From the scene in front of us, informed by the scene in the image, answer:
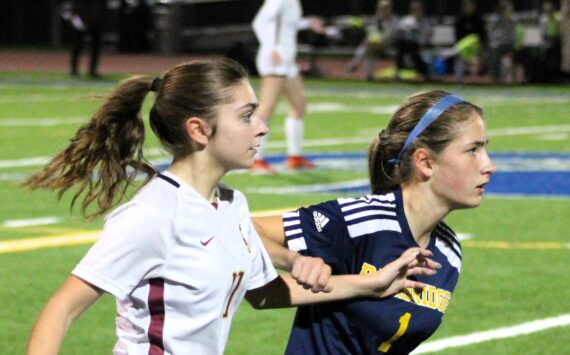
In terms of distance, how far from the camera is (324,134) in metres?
22.7

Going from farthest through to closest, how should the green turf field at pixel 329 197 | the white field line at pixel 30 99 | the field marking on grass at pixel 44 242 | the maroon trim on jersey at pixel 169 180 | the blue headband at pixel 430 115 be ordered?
the white field line at pixel 30 99 < the field marking on grass at pixel 44 242 < the green turf field at pixel 329 197 < the blue headband at pixel 430 115 < the maroon trim on jersey at pixel 169 180

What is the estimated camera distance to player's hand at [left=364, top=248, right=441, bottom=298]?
4992 millimetres

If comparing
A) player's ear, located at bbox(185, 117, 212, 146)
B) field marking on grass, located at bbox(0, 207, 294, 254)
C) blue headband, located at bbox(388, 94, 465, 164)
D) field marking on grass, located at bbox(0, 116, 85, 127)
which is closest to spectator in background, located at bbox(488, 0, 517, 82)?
field marking on grass, located at bbox(0, 116, 85, 127)

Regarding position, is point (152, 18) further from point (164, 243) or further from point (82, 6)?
point (164, 243)

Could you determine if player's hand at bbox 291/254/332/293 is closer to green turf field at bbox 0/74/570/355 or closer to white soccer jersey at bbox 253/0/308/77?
green turf field at bbox 0/74/570/355

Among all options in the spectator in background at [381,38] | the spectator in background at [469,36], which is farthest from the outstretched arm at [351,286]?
the spectator in background at [381,38]

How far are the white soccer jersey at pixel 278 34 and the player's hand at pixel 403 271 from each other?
38.6 ft

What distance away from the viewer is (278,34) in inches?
673

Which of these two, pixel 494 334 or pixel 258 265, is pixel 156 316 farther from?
pixel 494 334

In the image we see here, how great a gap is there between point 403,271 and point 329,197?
9.62 meters

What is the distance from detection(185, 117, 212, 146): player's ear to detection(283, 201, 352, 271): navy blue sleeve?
690 millimetres

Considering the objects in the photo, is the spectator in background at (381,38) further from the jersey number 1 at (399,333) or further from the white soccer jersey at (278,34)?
the jersey number 1 at (399,333)

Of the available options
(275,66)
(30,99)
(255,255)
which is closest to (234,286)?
(255,255)

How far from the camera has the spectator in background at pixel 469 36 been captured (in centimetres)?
3562
